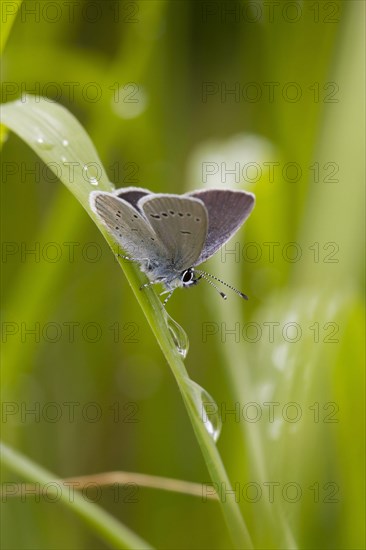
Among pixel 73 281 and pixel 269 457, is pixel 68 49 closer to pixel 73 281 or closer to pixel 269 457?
pixel 73 281

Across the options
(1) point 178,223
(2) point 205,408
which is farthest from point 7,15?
(2) point 205,408

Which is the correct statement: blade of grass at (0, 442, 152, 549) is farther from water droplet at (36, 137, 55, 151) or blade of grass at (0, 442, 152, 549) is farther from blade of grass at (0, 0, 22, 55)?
blade of grass at (0, 0, 22, 55)

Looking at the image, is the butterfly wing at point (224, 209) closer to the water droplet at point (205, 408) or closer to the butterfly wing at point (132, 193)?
the butterfly wing at point (132, 193)

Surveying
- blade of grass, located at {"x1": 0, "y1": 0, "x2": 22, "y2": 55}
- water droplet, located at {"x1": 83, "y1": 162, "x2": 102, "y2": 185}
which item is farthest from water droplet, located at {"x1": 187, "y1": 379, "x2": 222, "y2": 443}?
blade of grass, located at {"x1": 0, "y1": 0, "x2": 22, "y2": 55}

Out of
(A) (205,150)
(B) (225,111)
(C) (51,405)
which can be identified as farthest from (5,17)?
(B) (225,111)

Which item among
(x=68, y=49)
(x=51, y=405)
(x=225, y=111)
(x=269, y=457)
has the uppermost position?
(x=68, y=49)
